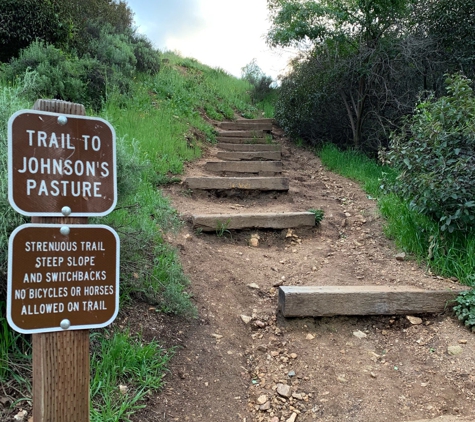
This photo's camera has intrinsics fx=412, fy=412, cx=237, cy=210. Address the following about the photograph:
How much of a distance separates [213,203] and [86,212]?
4.06m

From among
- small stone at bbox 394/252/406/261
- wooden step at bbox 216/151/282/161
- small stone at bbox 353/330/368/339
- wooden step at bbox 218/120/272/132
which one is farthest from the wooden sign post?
wooden step at bbox 218/120/272/132

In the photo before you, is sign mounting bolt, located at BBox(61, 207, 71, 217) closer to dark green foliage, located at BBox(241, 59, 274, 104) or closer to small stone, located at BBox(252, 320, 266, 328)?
small stone, located at BBox(252, 320, 266, 328)

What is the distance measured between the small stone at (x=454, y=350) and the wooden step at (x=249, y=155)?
17.7 feet

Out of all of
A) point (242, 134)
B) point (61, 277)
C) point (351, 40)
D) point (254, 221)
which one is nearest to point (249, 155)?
point (242, 134)

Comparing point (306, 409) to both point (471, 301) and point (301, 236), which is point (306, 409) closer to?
point (471, 301)

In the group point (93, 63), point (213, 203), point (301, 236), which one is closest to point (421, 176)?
point (301, 236)

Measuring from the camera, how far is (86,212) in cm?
147

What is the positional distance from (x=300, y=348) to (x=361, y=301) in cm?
62

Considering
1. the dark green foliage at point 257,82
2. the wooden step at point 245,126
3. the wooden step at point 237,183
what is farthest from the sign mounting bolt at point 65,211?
the dark green foliage at point 257,82

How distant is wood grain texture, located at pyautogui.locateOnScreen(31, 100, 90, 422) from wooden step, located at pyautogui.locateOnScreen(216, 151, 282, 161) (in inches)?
241

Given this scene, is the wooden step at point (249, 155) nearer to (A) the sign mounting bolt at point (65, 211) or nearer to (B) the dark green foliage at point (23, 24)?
(B) the dark green foliage at point (23, 24)

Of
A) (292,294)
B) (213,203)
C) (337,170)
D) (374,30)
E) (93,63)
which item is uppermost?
(374,30)

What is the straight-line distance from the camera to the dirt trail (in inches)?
94.4

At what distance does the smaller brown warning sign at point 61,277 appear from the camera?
1.34 m
